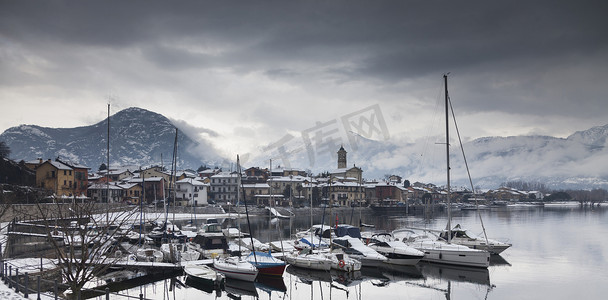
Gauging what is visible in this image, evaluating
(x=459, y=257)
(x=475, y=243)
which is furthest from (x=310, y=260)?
(x=475, y=243)

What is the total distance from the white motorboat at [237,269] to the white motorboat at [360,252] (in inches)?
388

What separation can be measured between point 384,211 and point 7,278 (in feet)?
335

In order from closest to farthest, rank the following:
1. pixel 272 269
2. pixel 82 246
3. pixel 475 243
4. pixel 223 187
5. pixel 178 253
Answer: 1. pixel 82 246
2. pixel 272 269
3. pixel 178 253
4. pixel 475 243
5. pixel 223 187

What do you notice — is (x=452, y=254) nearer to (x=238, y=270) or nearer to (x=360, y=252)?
(x=360, y=252)

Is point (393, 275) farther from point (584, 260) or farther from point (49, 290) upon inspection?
point (49, 290)

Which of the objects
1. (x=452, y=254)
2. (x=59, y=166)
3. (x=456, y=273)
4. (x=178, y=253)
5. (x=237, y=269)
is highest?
(x=59, y=166)

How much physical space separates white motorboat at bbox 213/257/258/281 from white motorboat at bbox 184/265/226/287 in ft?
1.56

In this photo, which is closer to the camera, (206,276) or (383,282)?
(206,276)

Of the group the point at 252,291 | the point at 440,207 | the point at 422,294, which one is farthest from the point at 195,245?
the point at 440,207

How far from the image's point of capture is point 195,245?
36.7 meters

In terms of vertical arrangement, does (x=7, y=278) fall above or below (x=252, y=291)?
above

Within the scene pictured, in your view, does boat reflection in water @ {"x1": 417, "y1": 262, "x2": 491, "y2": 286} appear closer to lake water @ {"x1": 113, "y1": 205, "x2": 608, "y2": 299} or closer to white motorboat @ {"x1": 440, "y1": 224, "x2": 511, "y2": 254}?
lake water @ {"x1": 113, "y1": 205, "x2": 608, "y2": 299}

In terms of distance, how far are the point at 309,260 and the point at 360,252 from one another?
4668 mm

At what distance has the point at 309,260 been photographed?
108ft
